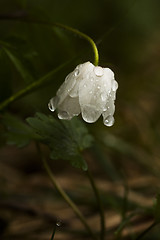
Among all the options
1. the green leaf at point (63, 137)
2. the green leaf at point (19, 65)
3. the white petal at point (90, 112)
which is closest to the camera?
the white petal at point (90, 112)

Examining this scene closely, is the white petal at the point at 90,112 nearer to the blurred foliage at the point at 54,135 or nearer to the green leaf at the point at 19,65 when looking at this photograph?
the blurred foliage at the point at 54,135

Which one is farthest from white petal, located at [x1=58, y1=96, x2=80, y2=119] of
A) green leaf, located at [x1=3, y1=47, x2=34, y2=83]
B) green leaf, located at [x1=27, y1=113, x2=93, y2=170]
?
green leaf, located at [x1=3, y1=47, x2=34, y2=83]

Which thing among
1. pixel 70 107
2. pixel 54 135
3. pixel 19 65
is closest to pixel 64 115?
pixel 70 107

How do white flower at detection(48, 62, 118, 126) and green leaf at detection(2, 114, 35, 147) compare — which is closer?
white flower at detection(48, 62, 118, 126)

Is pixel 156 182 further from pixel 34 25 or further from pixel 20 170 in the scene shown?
pixel 34 25

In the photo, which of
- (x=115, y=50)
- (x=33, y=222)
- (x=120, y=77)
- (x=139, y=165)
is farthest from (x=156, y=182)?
(x=115, y=50)

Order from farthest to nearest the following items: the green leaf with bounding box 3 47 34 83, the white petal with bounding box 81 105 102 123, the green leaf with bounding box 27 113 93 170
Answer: the green leaf with bounding box 3 47 34 83
the green leaf with bounding box 27 113 93 170
the white petal with bounding box 81 105 102 123

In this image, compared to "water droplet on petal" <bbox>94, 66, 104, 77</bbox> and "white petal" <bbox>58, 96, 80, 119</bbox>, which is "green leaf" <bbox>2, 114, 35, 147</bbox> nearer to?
"white petal" <bbox>58, 96, 80, 119</bbox>

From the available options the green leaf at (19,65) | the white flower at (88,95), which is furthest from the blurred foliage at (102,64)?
the white flower at (88,95)
